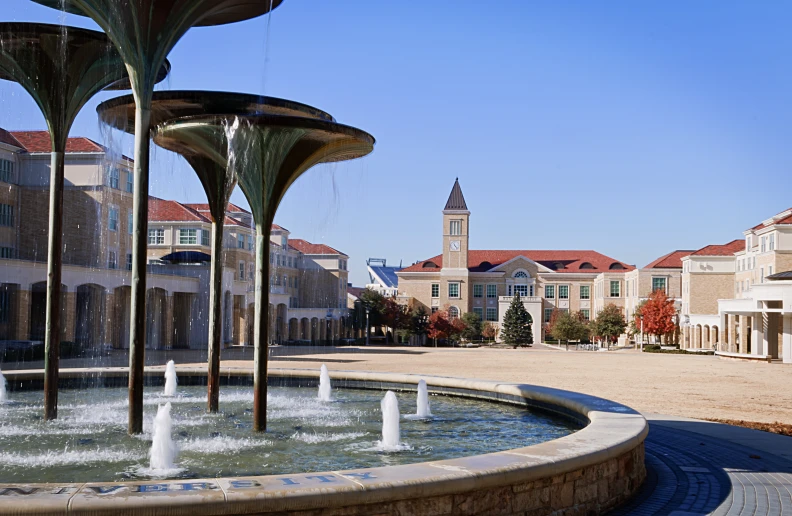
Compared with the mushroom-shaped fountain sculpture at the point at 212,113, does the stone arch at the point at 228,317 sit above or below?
below

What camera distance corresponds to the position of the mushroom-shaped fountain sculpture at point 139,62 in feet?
31.8

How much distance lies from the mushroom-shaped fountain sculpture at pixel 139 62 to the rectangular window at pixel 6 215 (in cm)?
3776

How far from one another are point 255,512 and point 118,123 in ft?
28.5

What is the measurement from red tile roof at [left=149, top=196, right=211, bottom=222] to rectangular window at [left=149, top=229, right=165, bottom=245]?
2.87ft

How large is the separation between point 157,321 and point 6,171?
11844 millimetres

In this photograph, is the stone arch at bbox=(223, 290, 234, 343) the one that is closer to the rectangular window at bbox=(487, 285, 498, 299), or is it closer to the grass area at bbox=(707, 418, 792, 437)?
the grass area at bbox=(707, 418, 792, 437)

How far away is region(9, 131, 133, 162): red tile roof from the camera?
4603 centimetres

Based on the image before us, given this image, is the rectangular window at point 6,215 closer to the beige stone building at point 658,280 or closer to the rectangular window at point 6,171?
the rectangular window at point 6,171

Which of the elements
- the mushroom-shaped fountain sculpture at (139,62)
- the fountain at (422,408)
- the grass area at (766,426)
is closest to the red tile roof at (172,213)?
the fountain at (422,408)

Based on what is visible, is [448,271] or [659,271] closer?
[659,271]

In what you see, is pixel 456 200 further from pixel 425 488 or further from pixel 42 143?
pixel 425 488

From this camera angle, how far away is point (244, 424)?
1217cm

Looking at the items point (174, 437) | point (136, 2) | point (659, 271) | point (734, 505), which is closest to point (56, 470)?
point (174, 437)

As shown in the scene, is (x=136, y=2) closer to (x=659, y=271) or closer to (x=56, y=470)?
(x=56, y=470)
